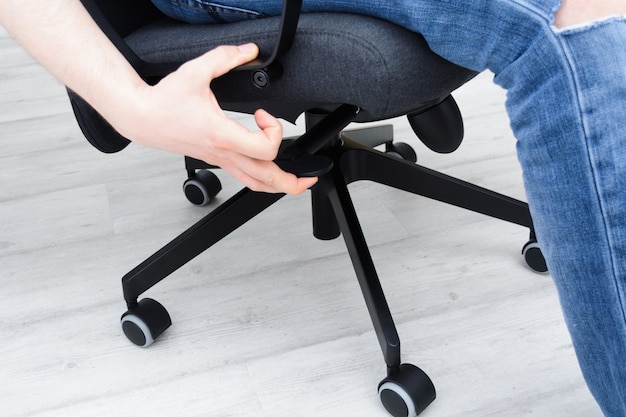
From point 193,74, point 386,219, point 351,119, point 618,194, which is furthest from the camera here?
point 386,219

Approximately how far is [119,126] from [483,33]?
0.38 meters

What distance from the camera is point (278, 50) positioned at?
31.4 inches

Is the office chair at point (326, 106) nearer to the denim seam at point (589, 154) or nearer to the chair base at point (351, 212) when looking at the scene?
the chair base at point (351, 212)

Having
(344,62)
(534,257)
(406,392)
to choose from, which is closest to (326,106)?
(344,62)

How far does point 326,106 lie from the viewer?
97cm

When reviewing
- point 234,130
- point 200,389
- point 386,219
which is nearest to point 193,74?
point 234,130

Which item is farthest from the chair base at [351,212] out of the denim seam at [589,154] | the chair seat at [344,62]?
the denim seam at [589,154]

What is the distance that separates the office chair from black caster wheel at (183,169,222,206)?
0.09m

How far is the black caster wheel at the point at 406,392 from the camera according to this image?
98cm

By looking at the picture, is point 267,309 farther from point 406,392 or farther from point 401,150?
point 401,150

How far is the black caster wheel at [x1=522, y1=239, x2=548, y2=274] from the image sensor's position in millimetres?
1266

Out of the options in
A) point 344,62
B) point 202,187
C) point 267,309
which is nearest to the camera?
point 344,62

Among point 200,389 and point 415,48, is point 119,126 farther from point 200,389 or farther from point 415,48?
point 200,389

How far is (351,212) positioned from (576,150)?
0.51m
